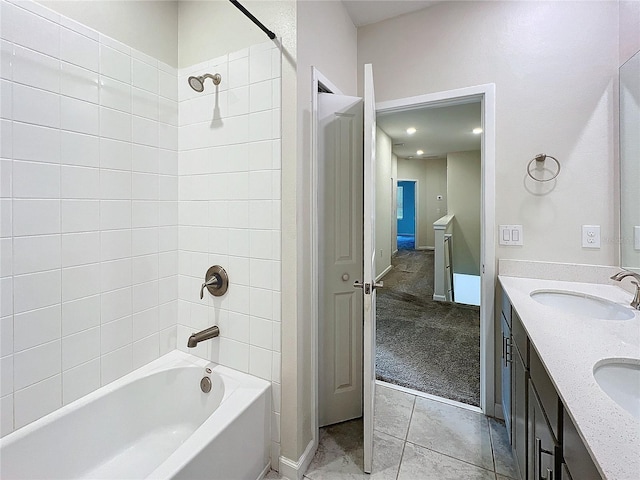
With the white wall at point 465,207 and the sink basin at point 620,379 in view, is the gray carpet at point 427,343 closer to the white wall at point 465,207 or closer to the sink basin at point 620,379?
the sink basin at point 620,379

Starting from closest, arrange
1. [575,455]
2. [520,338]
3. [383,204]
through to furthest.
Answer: [575,455] < [520,338] < [383,204]

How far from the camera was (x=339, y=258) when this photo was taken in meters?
1.91

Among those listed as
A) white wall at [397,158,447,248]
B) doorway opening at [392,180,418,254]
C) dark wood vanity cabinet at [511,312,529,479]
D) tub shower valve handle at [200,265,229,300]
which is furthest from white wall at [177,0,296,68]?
doorway opening at [392,180,418,254]

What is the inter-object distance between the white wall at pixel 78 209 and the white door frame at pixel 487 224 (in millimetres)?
1886

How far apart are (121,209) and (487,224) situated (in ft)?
7.10

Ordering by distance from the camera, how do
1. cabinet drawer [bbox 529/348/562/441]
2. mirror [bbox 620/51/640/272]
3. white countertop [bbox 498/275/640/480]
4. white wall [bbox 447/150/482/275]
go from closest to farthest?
white countertop [bbox 498/275/640/480]
cabinet drawer [bbox 529/348/562/441]
mirror [bbox 620/51/640/272]
white wall [bbox 447/150/482/275]

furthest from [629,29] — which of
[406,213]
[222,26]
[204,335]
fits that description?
[406,213]

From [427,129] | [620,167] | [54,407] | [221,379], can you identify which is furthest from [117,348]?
[427,129]

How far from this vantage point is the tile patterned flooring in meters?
1.54

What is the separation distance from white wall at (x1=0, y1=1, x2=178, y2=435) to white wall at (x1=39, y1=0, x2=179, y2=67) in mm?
→ 55

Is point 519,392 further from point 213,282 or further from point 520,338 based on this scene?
point 213,282

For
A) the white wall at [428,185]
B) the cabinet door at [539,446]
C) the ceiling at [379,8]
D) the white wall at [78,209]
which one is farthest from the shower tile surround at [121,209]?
the white wall at [428,185]

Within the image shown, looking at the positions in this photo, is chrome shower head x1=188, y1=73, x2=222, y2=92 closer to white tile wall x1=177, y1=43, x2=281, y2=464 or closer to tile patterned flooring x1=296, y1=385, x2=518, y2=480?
white tile wall x1=177, y1=43, x2=281, y2=464

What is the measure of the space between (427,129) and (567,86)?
3.41 metres
